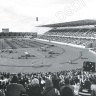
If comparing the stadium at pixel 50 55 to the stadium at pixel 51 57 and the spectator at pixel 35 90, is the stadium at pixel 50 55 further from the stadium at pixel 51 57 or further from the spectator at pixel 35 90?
the spectator at pixel 35 90

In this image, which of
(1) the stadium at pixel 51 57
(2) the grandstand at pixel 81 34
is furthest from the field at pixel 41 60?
(2) the grandstand at pixel 81 34

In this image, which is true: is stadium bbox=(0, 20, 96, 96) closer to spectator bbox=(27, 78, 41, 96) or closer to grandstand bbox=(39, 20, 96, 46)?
grandstand bbox=(39, 20, 96, 46)

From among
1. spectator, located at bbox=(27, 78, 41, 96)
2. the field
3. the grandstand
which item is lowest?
the field

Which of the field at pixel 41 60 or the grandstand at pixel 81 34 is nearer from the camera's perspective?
the field at pixel 41 60

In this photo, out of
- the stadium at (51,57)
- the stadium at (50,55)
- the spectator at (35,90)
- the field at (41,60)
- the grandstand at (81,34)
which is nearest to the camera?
the spectator at (35,90)

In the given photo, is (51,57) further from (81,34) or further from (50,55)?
(81,34)

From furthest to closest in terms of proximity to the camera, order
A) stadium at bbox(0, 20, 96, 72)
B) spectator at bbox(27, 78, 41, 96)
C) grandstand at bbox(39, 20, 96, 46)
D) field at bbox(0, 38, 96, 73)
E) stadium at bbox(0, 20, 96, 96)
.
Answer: grandstand at bbox(39, 20, 96, 46)
stadium at bbox(0, 20, 96, 72)
field at bbox(0, 38, 96, 73)
stadium at bbox(0, 20, 96, 96)
spectator at bbox(27, 78, 41, 96)

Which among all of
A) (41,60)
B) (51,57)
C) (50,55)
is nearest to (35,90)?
(41,60)

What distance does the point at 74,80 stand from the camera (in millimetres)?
14211

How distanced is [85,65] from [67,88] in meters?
10.1

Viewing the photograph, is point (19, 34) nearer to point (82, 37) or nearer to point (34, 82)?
point (82, 37)

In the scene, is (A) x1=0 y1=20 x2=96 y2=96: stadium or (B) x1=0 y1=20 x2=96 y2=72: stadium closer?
(A) x1=0 y1=20 x2=96 y2=96: stadium

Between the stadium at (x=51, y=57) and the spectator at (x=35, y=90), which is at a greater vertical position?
the spectator at (x=35, y=90)

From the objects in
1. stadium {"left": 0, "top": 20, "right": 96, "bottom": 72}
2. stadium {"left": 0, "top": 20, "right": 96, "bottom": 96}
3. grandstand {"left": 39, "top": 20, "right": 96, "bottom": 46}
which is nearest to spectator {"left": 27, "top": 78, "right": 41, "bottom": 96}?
stadium {"left": 0, "top": 20, "right": 96, "bottom": 96}
